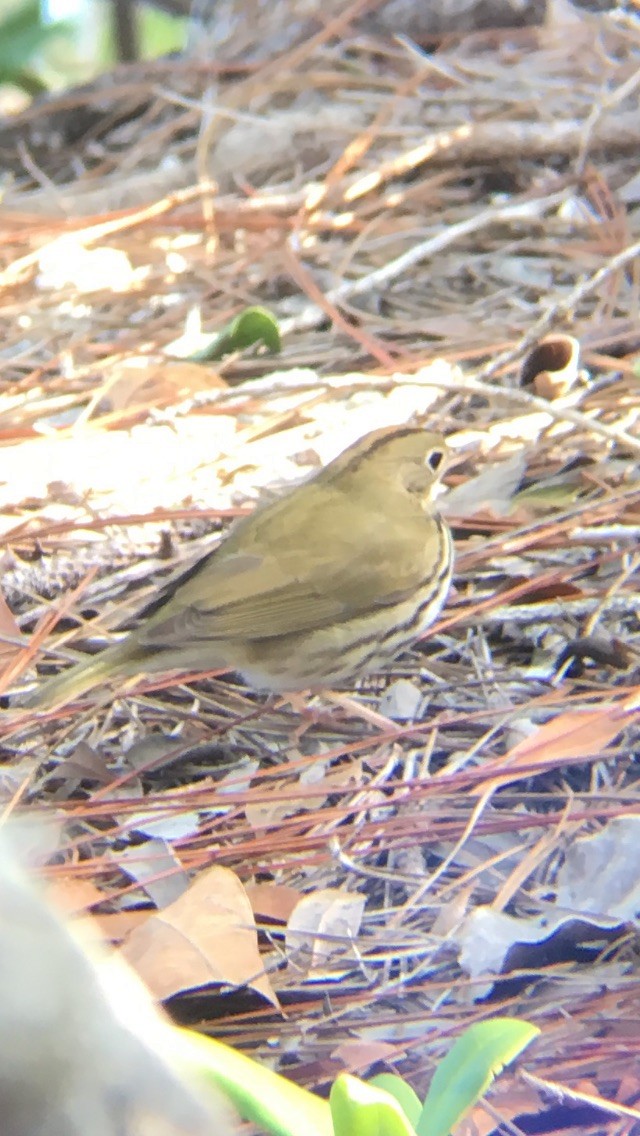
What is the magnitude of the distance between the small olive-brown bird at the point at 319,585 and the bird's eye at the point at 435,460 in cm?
4

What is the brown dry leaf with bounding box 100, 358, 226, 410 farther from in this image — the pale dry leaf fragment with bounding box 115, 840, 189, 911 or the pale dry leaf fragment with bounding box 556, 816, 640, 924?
the pale dry leaf fragment with bounding box 556, 816, 640, 924

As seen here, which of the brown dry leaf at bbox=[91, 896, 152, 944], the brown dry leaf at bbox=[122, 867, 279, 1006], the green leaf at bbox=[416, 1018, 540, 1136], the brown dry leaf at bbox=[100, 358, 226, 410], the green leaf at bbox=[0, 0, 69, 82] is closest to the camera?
the green leaf at bbox=[416, 1018, 540, 1136]

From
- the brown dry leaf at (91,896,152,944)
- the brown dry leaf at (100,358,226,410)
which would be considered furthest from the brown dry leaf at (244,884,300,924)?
the brown dry leaf at (100,358,226,410)

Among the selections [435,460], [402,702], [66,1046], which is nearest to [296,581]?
[402,702]

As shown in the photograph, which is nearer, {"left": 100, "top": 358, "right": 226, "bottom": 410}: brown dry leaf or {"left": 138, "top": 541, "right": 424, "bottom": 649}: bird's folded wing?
{"left": 138, "top": 541, "right": 424, "bottom": 649}: bird's folded wing

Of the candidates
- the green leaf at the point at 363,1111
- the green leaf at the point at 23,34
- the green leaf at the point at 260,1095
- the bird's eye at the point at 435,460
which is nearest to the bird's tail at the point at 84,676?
the bird's eye at the point at 435,460

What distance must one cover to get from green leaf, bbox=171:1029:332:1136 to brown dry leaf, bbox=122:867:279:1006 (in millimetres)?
436

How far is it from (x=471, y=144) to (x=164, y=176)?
3.45 ft

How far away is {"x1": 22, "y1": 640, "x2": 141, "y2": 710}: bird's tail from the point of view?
2217 millimetres

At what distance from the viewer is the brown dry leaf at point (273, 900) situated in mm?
1831

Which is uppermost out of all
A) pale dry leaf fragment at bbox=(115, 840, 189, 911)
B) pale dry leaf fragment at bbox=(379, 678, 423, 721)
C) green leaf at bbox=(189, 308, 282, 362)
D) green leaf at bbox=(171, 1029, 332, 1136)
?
green leaf at bbox=(171, 1029, 332, 1136)

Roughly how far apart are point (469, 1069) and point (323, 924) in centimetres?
58

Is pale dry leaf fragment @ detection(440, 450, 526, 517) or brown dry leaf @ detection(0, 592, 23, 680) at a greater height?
brown dry leaf @ detection(0, 592, 23, 680)

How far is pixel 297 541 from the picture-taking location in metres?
2.51
